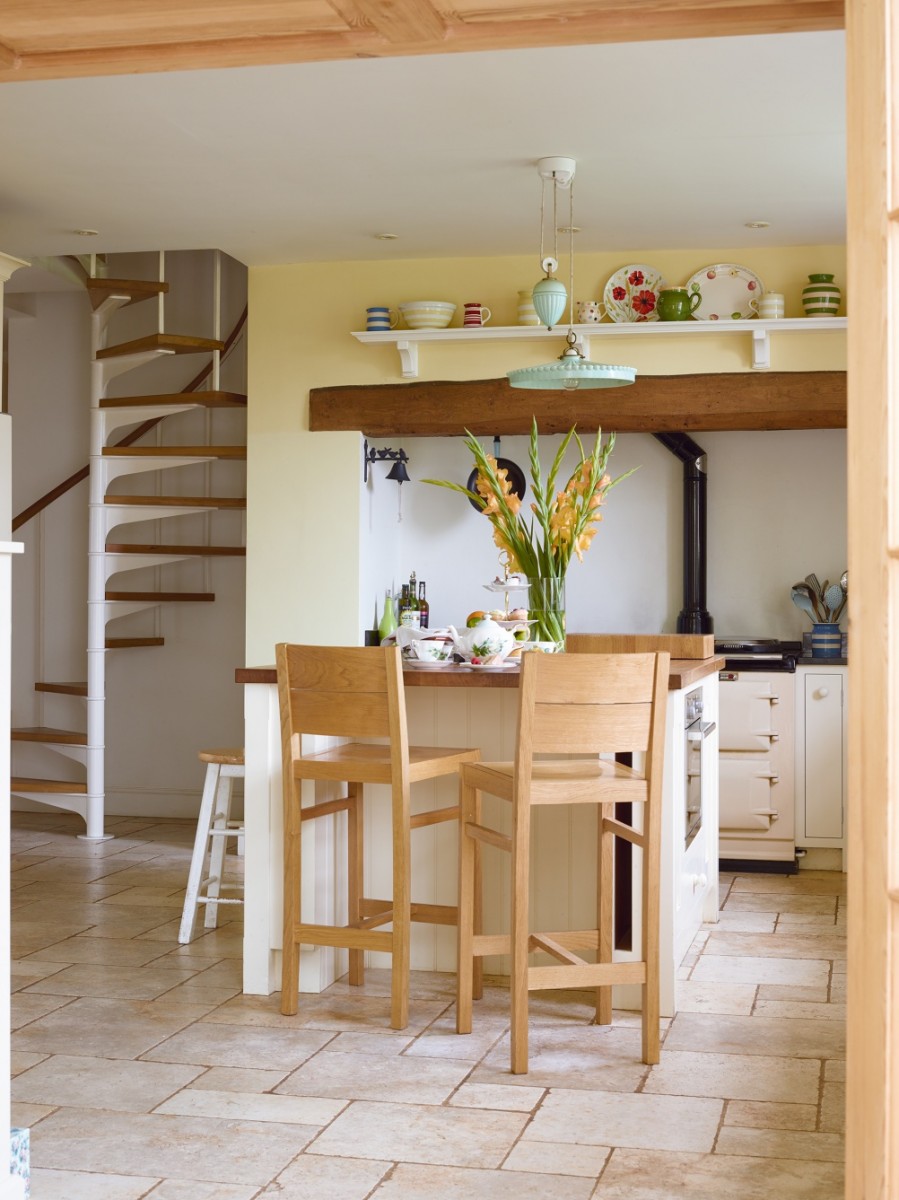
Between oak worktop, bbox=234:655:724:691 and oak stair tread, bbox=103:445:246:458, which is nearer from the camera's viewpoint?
oak worktop, bbox=234:655:724:691

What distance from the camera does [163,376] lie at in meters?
7.23

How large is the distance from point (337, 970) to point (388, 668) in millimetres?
1107

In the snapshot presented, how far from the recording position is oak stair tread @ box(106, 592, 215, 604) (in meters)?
6.87

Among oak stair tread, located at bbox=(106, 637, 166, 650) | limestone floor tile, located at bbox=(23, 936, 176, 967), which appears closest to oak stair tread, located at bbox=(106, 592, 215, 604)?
oak stair tread, located at bbox=(106, 637, 166, 650)

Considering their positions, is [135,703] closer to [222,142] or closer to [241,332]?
[241,332]

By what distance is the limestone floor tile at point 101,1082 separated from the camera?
3.10 meters

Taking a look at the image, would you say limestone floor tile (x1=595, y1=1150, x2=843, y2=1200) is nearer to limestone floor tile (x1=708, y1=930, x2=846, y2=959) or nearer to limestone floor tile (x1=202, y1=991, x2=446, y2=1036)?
limestone floor tile (x1=202, y1=991, x2=446, y2=1036)

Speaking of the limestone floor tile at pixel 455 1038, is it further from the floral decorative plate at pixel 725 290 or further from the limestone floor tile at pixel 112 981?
the floral decorative plate at pixel 725 290

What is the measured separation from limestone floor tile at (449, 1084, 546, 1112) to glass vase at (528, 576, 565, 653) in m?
1.57

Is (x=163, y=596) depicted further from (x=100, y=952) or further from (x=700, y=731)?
(x=700, y=731)

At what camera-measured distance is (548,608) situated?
4.45m

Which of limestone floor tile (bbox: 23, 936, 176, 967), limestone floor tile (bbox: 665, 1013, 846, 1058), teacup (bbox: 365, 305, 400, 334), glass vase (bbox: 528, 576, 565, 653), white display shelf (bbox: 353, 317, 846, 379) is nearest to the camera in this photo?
limestone floor tile (bbox: 665, 1013, 846, 1058)

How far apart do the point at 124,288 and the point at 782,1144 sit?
16.5 feet

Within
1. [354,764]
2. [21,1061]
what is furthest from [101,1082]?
[354,764]
